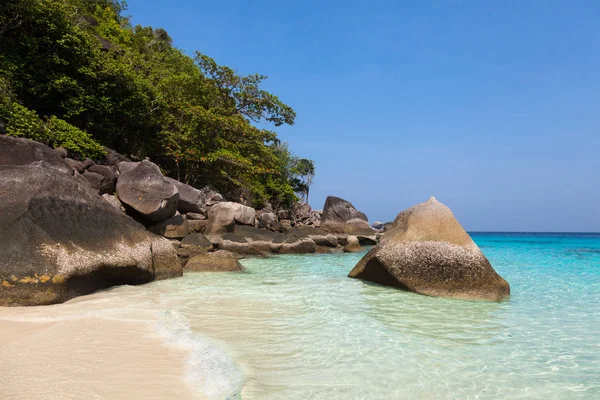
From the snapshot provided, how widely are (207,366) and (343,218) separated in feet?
80.2

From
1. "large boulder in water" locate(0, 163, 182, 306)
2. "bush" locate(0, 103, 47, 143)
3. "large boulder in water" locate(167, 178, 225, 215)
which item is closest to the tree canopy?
"bush" locate(0, 103, 47, 143)

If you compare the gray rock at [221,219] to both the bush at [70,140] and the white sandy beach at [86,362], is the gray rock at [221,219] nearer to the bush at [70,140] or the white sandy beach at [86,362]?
the bush at [70,140]

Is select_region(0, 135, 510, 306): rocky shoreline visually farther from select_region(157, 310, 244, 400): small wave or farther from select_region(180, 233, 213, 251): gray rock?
select_region(157, 310, 244, 400): small wave

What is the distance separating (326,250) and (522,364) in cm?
1403

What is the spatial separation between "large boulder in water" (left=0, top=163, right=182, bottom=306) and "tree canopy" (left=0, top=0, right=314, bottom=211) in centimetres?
685

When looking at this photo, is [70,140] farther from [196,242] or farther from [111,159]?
[196,242]

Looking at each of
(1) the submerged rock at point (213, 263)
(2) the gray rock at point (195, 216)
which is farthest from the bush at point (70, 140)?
(1) the submerged rock at point (213, 263)

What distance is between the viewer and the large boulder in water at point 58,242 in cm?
484

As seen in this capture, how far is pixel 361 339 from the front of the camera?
3787 millimetres

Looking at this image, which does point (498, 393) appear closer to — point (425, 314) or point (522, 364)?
point (522, 364)

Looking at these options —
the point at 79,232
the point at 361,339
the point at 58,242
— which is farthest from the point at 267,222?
the point at 361,339

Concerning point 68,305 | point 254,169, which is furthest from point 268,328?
point 254,169

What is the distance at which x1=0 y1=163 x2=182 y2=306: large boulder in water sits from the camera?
4836mm

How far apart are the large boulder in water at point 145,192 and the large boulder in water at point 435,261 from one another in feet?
21.9
